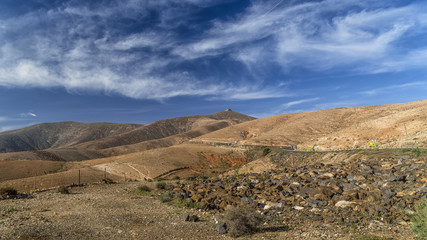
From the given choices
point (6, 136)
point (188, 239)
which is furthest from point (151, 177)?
point (6, 136)

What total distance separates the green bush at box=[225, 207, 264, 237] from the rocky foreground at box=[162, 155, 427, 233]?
152cm

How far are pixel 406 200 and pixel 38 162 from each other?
128 ft

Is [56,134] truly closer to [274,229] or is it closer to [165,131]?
[165,131]

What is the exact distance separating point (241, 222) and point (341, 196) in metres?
5.82

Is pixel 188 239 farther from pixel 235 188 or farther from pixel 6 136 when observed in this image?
pixel 6 136

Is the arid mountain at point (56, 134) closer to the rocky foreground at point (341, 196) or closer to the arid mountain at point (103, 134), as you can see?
the arid mountain at point (103, 134)

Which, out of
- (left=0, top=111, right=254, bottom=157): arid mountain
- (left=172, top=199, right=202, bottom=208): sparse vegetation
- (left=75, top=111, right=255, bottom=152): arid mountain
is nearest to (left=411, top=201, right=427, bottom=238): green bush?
(left=172, top=199, right=202, bottom=208): sparse vegetation

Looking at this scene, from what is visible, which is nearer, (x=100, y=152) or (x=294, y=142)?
(x=294, y=142)

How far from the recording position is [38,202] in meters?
13.8

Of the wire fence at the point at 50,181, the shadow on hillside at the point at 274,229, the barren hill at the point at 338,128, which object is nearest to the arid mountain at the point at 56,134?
the barren hill at the point at 338,128

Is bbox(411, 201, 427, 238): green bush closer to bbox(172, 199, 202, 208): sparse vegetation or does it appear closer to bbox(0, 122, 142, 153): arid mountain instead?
bbox(172, 199, 202, 208): sparse vegetation

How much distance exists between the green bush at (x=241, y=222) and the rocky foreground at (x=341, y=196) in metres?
1.52

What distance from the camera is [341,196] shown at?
1137cm

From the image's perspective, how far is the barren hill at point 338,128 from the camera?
35.2m
